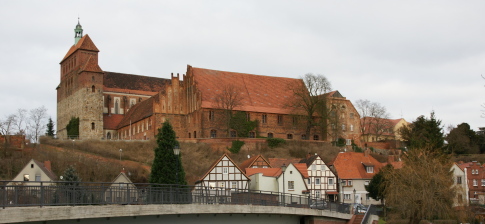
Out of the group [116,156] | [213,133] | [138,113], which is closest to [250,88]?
[213,133]

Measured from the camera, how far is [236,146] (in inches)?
3342

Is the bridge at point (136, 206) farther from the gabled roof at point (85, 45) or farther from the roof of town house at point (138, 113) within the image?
the gabled roof at point (85, 45)

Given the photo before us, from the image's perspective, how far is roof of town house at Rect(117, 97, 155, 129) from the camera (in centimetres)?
9356

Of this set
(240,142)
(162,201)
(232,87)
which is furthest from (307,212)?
(232,87)

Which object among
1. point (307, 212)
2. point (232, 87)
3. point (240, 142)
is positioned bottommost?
point (307, 212)

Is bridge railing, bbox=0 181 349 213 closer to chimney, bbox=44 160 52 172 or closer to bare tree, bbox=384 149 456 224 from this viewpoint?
bare tree, bbox=384 149 456 224

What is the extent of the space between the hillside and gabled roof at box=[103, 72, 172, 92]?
2833 centimetres

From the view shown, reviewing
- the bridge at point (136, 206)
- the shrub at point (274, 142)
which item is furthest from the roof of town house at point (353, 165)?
the bridge at point (136, 206)

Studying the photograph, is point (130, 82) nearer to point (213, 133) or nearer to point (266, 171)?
point (213, 133)

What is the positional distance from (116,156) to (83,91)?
2807 cm

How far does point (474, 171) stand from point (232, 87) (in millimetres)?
34461

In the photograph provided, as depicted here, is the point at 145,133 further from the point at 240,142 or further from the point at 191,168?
the point at 191,168

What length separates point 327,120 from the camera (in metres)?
94.9

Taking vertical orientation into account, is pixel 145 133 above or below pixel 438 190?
above
